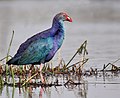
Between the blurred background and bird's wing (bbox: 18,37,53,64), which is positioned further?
the blurred background

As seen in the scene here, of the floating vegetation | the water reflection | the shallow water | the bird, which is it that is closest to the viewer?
the water reflection

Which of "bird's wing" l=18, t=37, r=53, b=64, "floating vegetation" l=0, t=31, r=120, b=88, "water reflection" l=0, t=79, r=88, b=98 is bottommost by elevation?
"water reflection" l=0, t=79, r=88, b=98

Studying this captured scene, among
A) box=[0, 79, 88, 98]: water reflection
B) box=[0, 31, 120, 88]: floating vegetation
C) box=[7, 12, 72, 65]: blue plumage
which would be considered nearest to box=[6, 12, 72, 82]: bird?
box=[7, 12, 72, 65]: blue plumage

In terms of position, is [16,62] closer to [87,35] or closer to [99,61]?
[99,61]

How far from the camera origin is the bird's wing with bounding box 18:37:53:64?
1159 cm

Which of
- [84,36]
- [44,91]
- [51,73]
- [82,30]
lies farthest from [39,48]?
[82,30]

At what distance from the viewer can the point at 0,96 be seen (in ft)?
35.1

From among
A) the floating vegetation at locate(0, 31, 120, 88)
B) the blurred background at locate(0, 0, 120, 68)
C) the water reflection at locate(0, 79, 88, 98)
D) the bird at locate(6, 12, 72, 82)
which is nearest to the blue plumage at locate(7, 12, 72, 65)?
the bird at locate(6, 12, 72, 82)

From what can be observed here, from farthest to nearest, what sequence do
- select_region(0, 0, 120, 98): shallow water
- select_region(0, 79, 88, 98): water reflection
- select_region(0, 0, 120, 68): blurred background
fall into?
select_region(0, 0, 120, 68): blurred background → select_region(0, 0, 120, 98): shallow water → select_region(0, 79, 88, 98): water reflection

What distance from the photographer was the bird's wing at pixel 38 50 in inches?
456

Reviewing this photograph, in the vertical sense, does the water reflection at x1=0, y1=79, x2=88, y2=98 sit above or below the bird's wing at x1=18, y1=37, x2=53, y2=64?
below

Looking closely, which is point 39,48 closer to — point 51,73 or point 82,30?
point 51,73

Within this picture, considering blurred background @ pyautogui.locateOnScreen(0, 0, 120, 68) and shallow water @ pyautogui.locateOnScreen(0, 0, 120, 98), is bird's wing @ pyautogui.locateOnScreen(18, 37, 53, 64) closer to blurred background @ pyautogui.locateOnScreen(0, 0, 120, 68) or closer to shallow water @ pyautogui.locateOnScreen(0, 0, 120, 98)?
shallow water @ pyautogui.locateOnScreen(0, 0, 120, 98)

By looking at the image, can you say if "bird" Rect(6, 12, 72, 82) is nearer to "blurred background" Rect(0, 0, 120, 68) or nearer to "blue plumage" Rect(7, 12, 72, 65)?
"blue plumage" Rect(7, 12, 72, 65)
